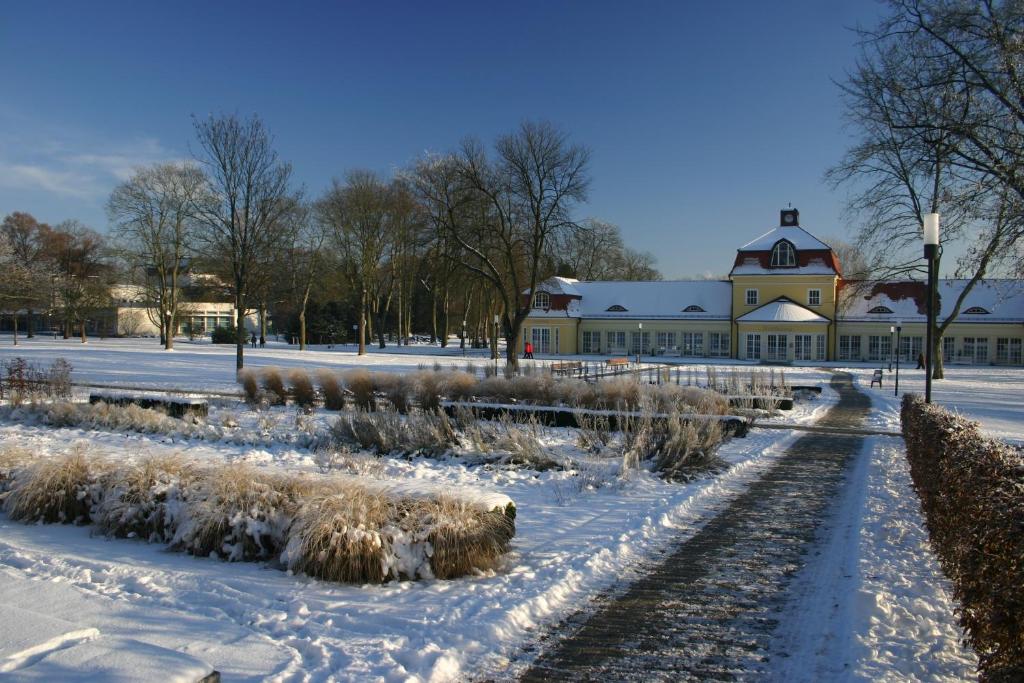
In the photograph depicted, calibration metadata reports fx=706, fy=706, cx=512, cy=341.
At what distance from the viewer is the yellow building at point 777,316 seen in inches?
1827

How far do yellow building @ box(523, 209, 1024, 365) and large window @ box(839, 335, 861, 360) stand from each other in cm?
6

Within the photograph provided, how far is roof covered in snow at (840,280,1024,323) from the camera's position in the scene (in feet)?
150

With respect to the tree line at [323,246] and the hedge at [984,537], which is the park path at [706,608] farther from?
the tree line at [323,246]

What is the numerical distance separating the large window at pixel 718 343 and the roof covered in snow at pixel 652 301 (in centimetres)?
125

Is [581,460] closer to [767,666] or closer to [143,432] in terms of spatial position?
[767,666]

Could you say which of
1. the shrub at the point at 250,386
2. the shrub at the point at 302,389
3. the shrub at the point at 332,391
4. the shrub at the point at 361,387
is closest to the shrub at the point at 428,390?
the shrub at the point at 361,387

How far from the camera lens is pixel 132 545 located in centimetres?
612

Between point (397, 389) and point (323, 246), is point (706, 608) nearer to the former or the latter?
point (397, 389)

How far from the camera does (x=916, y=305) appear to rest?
48062 millimetres

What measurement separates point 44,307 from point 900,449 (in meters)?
57.4

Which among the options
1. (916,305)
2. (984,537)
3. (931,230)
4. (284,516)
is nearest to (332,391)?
(284,516)

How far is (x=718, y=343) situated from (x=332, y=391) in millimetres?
40051

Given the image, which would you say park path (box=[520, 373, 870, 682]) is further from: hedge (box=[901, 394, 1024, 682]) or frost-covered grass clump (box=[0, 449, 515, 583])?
frost-covered grass clump (box=[0, 449, 515, 583])

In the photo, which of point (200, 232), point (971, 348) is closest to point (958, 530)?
point (200, 232)
